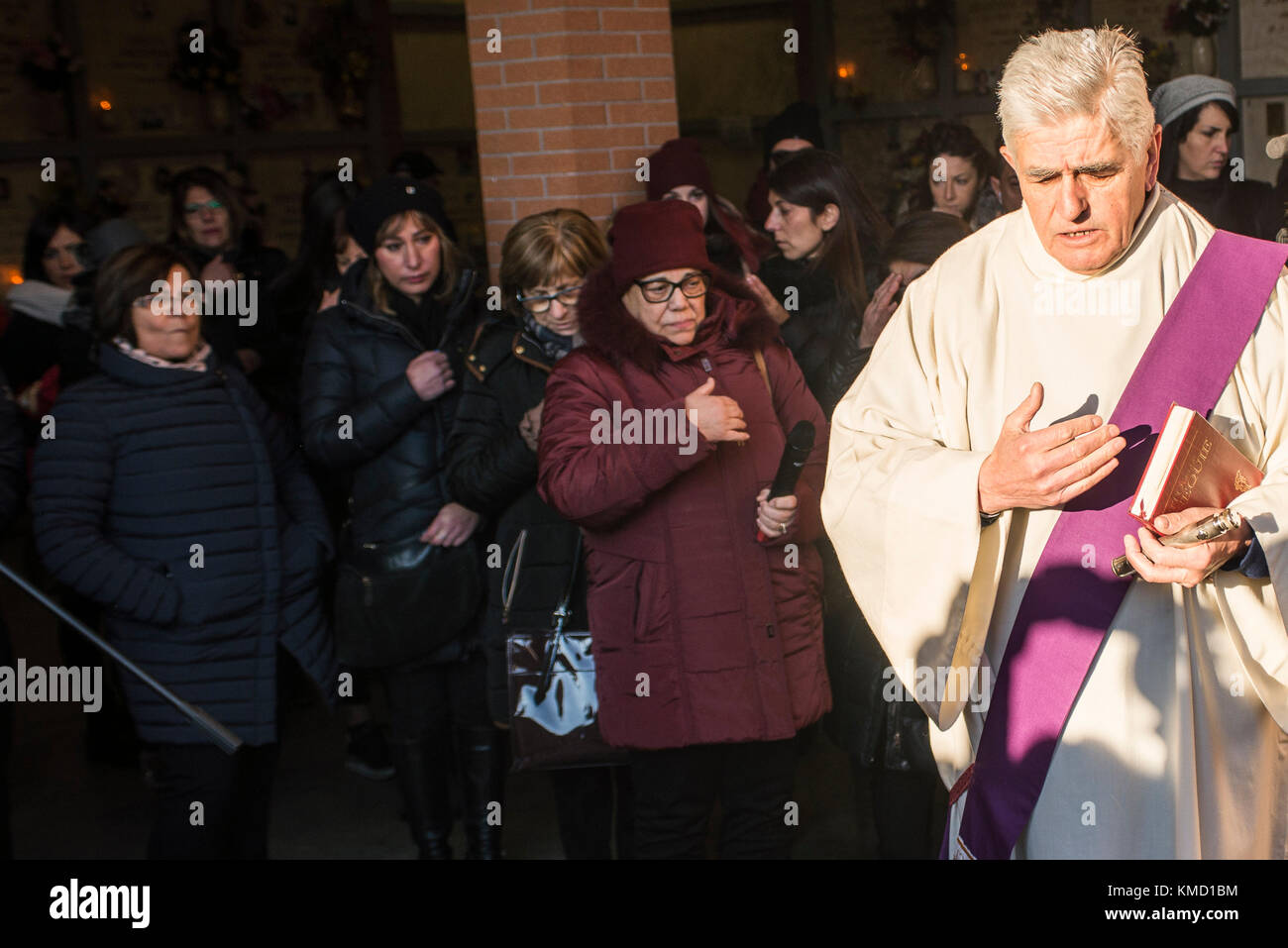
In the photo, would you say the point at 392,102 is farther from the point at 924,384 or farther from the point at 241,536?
the point at 924,384

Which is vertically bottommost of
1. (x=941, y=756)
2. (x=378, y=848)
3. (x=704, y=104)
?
(x=378, y=848)

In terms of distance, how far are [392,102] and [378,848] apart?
8134 millimetres

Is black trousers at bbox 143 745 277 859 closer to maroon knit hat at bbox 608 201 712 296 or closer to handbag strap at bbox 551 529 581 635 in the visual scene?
handbag strap at bbox 551 529 581 635

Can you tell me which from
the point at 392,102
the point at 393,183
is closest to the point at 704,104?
the point at 392,102

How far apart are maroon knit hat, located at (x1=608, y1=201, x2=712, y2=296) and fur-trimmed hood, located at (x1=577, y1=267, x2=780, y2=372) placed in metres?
0.07

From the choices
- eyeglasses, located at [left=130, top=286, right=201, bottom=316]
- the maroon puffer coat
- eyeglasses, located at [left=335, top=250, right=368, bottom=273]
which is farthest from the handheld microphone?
eyeglasses, located at [left=335, top=250, right=368, bottom=273]

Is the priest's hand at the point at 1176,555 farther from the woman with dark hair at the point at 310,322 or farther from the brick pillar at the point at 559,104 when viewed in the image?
the woman with dark hair at the point at 310,322

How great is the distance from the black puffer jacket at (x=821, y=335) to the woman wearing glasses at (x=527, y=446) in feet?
2.18

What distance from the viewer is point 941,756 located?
2.71m

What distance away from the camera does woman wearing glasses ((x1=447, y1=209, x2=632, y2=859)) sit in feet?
12.4

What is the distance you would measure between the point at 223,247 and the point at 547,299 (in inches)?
86.4

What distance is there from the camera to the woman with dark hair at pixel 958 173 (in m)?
5.16

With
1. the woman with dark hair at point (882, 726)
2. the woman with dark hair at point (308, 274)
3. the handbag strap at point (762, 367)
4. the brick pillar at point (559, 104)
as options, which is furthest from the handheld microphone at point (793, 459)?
the woman with dark hair at point (308, 274)
